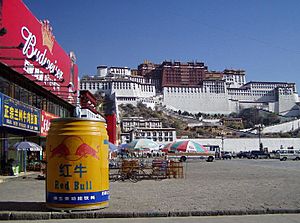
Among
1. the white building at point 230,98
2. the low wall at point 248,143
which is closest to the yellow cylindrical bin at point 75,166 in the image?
the low wall at point 248,143

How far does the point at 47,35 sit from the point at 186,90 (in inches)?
5012

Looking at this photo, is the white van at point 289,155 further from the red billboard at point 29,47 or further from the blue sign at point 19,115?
the blue sign at point 19,115

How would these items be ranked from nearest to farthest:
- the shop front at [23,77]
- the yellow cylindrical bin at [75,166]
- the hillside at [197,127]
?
the yellow cylindrical bin at [75,166] → the shop front at [23,77] → the hillside at [197,127]

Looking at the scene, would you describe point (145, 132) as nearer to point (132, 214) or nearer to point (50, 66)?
point (50, 66)

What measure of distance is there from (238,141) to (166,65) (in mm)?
83723

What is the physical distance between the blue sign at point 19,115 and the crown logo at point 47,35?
7300mm

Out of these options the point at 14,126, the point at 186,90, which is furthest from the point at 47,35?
the point at 186,90

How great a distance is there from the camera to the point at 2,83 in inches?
888

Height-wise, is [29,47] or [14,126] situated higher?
[29,47]

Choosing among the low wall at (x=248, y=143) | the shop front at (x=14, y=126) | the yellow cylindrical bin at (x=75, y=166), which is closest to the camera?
the yellow cylindrical bin at (x=75, y=166)

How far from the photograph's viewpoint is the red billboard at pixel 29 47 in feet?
73.4

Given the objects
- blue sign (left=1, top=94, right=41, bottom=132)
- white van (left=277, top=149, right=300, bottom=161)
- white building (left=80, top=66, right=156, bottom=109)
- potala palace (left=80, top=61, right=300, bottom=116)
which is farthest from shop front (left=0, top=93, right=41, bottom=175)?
white building (left=80, top=66, right=156, bottom=109)

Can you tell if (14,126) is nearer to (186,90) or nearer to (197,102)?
(186,90)

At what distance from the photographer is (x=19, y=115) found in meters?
22.7
